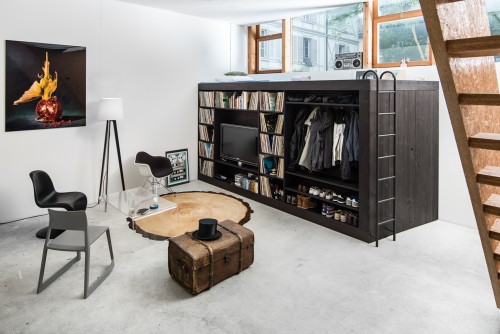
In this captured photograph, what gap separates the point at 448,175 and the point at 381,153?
3.76ft

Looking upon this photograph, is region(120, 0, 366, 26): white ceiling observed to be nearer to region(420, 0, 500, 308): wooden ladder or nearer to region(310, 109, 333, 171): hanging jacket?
region(310, 109, 333, 171): hanging jacket

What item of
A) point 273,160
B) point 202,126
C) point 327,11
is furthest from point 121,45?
point 327,11

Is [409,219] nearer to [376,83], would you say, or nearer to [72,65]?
[376,83]

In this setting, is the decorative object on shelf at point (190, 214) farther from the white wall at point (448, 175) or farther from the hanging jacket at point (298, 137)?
the white wall at point (448, 175)

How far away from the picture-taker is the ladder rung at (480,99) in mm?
1108

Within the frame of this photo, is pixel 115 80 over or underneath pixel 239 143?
over

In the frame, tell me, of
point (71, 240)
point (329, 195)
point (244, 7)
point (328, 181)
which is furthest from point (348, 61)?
point (71, 240)

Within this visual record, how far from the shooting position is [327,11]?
5809 millimetres

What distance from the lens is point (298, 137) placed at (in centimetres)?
491

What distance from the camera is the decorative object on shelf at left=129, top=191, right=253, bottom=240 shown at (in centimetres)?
433

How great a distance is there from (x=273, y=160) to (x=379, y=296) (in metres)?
2.83

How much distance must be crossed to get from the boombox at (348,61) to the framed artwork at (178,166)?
297 centimetres

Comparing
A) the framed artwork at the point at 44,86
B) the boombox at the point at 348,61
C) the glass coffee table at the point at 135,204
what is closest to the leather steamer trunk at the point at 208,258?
the glass coffee table at the point at 135,204

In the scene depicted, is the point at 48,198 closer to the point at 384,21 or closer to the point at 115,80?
the point at 115,80
